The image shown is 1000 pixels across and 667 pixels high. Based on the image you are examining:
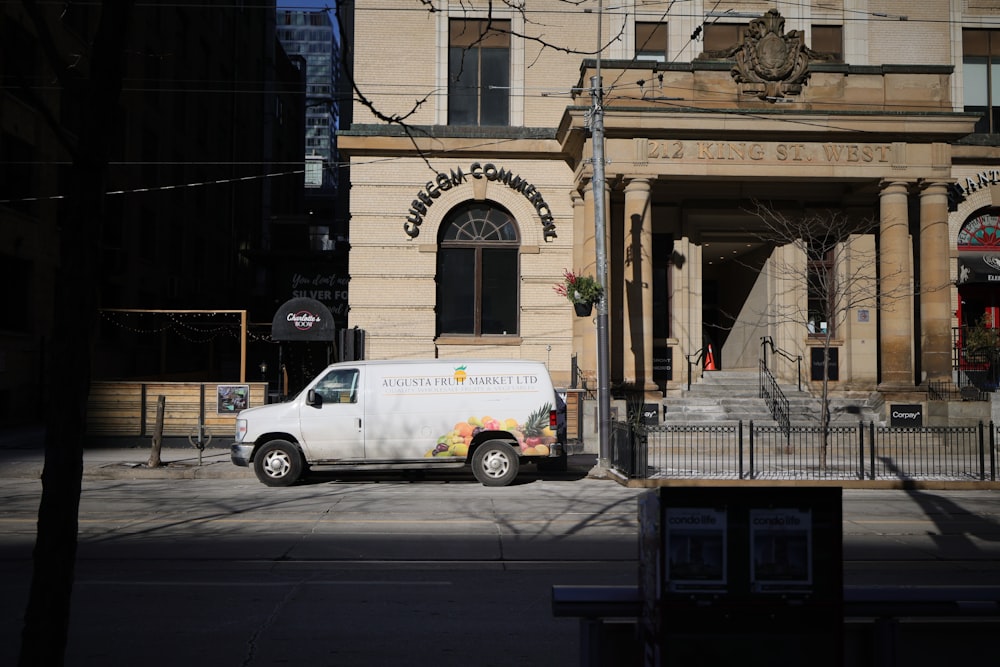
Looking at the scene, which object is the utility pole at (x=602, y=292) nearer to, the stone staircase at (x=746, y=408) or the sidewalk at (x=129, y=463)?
the stone staircase at (x=746, y=408)

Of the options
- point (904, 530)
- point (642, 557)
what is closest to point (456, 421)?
point (904, 530)

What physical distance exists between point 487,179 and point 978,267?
14.2 m

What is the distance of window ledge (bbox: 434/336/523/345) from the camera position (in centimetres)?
2450

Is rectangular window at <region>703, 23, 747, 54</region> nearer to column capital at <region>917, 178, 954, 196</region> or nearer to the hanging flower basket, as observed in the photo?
column capital at <region>917, 178, 954, 196</region>

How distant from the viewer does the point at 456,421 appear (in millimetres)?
15406

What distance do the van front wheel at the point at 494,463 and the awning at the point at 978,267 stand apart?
1641cm

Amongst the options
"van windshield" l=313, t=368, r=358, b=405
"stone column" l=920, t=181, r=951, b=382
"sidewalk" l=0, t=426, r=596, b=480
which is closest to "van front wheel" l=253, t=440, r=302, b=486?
"van windshield" l=313, t=368, r=358, b=405

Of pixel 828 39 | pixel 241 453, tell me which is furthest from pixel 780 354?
pixel 241 453

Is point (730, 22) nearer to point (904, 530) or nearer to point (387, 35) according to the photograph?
point (387, 35)

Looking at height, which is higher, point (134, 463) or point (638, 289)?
point (638, 289)

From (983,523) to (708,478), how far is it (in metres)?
4.88

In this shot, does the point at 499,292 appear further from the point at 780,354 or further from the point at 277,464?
the point at 277,464

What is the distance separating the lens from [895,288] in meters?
21.6

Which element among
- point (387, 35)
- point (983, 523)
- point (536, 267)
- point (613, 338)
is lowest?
point (983, 523)
